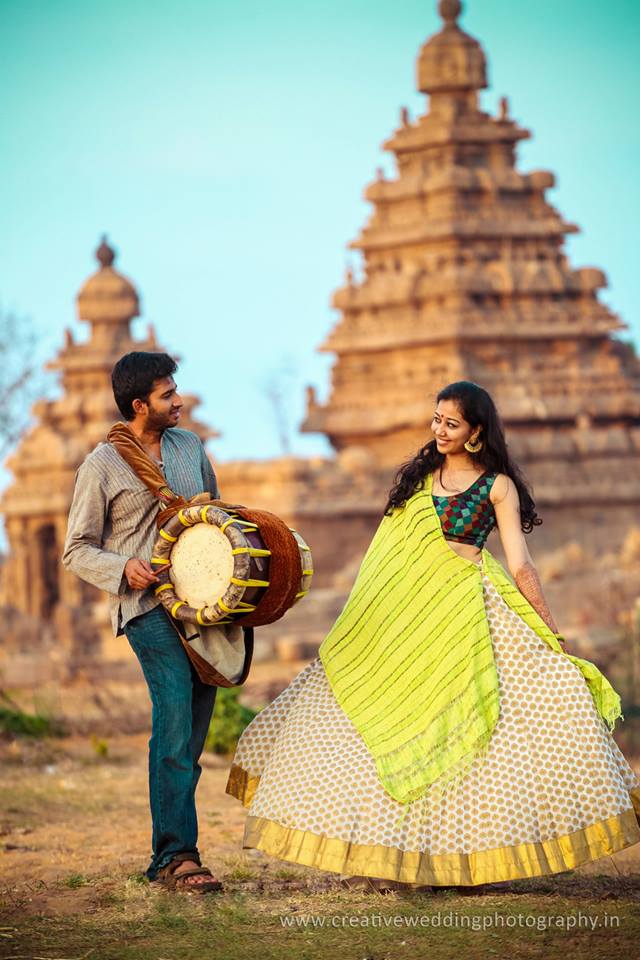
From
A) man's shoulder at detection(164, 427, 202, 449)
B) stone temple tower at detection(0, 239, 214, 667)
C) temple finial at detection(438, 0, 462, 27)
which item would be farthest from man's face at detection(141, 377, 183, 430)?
temple finial at detection(438, 0, 462, 27)

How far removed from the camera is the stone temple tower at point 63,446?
3428 centimetres

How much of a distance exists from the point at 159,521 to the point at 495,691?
1420 millimetres

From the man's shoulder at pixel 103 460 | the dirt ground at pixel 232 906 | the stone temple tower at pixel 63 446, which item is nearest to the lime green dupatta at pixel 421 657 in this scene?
the dirt ground at pixel 232 906

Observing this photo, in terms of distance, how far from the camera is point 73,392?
3644 centimetres

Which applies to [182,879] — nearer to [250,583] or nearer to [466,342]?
[250,583]

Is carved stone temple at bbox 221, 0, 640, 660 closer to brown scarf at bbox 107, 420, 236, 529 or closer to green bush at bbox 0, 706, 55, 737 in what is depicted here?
green bush at bbox 0, 706, 55, 737

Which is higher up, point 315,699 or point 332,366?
point 332,366

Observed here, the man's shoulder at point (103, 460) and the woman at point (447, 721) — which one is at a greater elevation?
the man's shoulder at point (103, 460)

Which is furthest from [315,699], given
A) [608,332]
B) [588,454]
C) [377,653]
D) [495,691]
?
[608,332]

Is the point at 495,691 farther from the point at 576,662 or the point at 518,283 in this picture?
the point at 518,283

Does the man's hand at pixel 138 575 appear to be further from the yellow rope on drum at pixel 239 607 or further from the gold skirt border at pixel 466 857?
the gold skirt border at pixel 466 857

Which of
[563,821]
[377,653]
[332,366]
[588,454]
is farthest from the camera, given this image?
[332,366]

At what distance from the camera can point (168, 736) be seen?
7531 mm

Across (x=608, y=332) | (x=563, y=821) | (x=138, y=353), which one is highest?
(x=608, y=332)
